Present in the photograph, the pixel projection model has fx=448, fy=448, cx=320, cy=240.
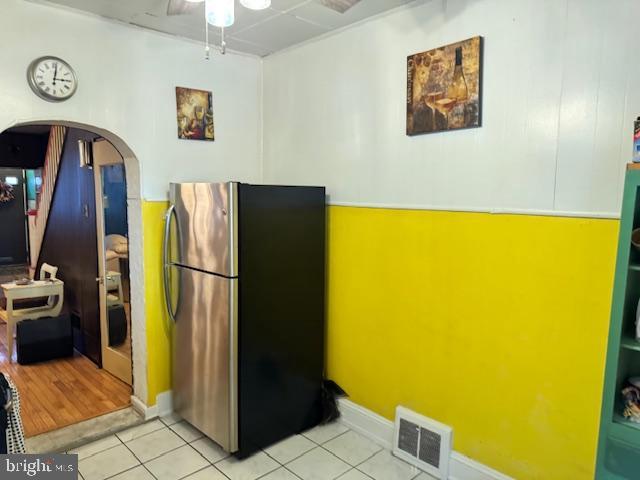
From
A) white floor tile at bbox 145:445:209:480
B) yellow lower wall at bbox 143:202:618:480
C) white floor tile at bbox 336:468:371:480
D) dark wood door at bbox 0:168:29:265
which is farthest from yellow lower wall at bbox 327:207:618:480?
dark wood door at bbox 0:168:29:265

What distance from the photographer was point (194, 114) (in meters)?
3.10

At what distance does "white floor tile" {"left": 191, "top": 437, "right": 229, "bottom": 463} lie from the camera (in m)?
2.64

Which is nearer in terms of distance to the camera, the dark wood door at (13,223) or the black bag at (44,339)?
the black bag at (44,339)

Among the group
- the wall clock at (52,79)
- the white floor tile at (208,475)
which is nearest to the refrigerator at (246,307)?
the white floor tile at (208,475)

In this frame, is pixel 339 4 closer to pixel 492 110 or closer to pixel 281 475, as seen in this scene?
pixel 492 110

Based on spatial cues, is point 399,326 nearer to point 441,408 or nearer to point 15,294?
point 441,408

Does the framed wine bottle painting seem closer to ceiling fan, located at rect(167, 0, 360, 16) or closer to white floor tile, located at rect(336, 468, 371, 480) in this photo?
ceiling fan, located at rect(167, 0, 360, 16)

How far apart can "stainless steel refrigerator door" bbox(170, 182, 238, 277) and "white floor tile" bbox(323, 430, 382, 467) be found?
1.26 metres

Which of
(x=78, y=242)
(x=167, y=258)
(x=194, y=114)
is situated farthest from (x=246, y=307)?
(x=78, y=242)

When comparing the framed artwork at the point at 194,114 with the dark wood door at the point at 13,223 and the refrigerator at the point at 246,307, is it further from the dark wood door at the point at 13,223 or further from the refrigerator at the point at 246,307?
the dark wood door at the point at 13,223

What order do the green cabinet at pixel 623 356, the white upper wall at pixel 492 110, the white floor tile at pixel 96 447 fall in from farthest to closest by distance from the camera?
the white floor tile at pixel 96 447 < the white upper wall at pixel 492 110 < the green cabinet at pixel 623 356

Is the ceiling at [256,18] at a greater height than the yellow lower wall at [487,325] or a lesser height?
greater

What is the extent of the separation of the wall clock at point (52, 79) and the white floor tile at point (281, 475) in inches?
95.0

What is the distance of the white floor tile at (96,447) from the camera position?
2.64 metres
